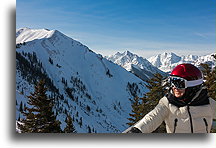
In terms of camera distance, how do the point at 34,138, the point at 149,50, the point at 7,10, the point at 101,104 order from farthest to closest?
the point at 101,104, the point at 149,50, the point at 7,10, the point at 34,138

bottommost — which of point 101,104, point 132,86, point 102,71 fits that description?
point 101,104

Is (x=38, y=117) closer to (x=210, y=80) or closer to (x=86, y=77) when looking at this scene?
(x=210, y=80)

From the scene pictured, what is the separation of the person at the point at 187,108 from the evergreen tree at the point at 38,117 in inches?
98.8

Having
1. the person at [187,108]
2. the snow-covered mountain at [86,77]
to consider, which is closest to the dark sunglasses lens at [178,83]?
the person at [187,108]

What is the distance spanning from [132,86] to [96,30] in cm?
13543

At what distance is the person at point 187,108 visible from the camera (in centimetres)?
238

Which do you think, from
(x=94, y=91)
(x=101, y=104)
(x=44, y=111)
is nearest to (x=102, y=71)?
(x=94, y=91)

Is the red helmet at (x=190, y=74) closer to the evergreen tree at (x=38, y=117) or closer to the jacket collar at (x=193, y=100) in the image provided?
the jacket collar at (x=193, y=100)

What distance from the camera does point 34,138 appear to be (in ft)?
11.1

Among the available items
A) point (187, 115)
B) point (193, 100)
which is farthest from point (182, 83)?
point (187, 115)

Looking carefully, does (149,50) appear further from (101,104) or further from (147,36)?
(101,104)

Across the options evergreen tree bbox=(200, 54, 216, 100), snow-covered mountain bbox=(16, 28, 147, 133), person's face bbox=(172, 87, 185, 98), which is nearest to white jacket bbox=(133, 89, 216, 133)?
person's face bbox=(172, 87, 185, 98)

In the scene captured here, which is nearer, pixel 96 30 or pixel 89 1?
pixel 89 1

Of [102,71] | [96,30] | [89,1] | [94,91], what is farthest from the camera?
[102,71]
